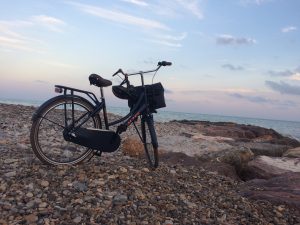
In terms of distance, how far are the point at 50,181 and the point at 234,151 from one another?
5.45 meters

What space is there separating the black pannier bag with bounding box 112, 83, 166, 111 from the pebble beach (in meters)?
1.16

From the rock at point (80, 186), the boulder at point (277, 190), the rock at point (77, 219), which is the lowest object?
the rock at point (77, 219)

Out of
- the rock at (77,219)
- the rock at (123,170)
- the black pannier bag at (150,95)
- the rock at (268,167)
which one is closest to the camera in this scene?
the rock at (77,219)

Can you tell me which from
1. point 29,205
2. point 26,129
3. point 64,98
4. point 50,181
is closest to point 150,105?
point 64,98

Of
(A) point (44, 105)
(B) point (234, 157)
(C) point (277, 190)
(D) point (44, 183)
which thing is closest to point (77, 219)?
(D) point (44, 183)


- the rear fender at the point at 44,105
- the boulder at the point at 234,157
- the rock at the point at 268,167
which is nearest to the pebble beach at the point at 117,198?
the rear fender at the point at 44,105

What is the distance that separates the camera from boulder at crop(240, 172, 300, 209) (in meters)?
6.03

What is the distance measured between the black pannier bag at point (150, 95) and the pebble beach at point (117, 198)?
1.16 metres

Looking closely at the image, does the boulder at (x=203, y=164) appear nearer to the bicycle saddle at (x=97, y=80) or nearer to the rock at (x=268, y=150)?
the bicycle saddle at (x=97, y=80)

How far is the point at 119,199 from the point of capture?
5.19 m

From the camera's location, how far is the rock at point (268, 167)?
8.74 m

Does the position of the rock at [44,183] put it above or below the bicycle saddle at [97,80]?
below

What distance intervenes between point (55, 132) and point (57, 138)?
0.31 metres

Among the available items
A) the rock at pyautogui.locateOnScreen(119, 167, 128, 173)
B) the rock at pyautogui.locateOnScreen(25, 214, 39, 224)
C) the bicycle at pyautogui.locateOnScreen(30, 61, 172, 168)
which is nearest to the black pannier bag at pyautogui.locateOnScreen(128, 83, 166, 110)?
the bicycle at pyautogui.locateOnScreen(30, 61, 172, 168)
